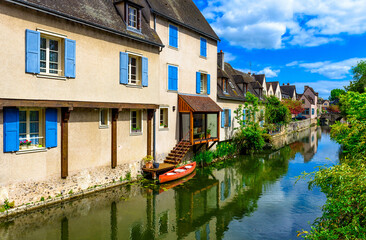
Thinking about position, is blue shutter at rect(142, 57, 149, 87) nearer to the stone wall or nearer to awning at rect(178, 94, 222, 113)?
awning at rect(178, 94, 222, 113)

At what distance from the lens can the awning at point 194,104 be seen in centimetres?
1769

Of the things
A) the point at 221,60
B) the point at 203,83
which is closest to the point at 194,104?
the point at 203,83

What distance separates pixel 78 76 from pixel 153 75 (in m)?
5.09

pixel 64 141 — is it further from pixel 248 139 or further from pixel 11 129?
pixel 248 139

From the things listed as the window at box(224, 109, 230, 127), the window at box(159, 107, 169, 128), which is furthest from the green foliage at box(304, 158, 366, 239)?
the window at box(224, 109, 230, 127)

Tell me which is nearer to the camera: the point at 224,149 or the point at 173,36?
the point at 173,36

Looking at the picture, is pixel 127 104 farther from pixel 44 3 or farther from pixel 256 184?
pixel 256 184

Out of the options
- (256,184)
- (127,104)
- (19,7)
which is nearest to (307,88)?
(256,184)

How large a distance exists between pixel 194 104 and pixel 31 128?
34.0ft

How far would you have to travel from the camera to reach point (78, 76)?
1180cm

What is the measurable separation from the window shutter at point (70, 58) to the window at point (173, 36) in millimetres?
7547

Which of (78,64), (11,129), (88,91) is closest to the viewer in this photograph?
(11,129)

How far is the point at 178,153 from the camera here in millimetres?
17422

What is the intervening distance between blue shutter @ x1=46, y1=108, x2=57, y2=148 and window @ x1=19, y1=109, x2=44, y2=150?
29 cm
